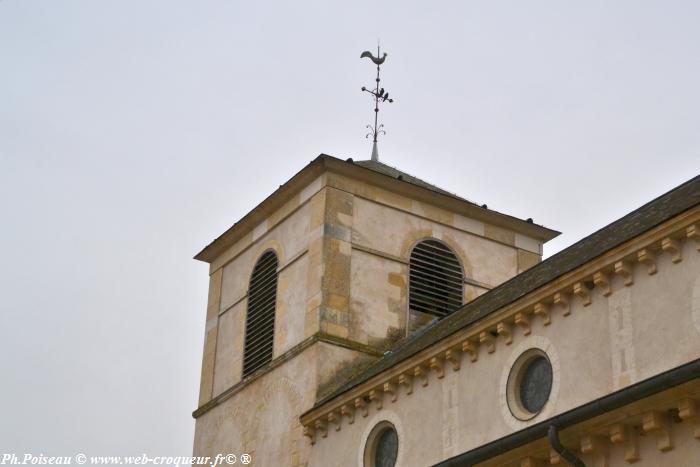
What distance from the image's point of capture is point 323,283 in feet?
86.9

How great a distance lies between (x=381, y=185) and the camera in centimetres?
2823

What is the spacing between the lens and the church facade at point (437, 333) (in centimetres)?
1689

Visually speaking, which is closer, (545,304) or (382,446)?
(545,304)

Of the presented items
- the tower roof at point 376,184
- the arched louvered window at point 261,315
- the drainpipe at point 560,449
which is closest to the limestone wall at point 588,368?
the drainpipe at point 560,449

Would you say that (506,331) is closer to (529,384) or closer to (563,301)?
(529,384)

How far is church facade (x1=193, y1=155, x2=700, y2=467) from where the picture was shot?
16891 mm

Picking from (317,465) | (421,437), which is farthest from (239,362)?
(421,437)

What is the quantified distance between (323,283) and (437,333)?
13.1ft

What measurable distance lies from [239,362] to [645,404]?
13.9 m

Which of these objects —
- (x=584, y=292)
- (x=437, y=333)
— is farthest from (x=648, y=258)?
(x=437, y=333)

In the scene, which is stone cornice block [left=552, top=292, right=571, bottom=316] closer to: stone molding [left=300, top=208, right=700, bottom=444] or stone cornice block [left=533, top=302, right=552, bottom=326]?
stone molding [left=300, top=208, right=700, bottom=444]

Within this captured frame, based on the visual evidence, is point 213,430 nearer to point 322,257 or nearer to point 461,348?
point 322,257

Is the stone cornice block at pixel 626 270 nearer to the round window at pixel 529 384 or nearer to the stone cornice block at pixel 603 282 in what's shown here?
the stone cornice block at pixel 603 282

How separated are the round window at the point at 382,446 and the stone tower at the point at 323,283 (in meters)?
2.49
